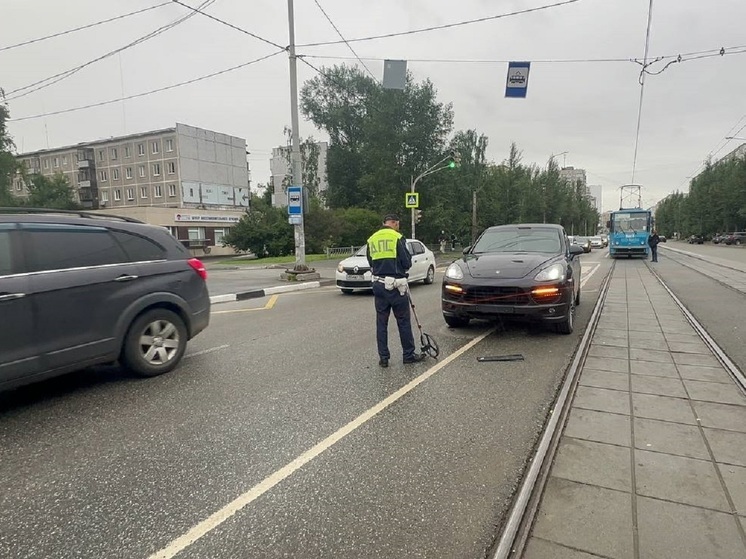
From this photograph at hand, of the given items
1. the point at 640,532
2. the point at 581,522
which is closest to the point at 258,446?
the point at 581,522

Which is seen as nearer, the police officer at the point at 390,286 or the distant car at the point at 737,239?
the police officer at the point at 390,286

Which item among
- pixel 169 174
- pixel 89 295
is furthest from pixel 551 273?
pixel 169 174

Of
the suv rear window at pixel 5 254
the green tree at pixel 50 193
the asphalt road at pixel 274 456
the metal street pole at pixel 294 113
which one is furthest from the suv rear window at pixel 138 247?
the green tree at pixel 50 193

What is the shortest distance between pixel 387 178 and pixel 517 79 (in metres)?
26.7

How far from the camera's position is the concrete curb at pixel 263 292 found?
12133 millimetres

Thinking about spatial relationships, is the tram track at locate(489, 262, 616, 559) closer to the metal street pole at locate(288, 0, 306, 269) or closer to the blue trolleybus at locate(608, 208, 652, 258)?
the metal street pole at locate(288, 0, 306, 269)

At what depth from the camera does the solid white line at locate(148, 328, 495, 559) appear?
7.75ft

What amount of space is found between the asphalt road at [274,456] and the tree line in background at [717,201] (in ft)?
202

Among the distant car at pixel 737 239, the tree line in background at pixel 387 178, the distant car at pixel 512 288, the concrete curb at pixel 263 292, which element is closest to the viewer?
the distant car at pixel 512 288

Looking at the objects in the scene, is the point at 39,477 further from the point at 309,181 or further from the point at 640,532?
the point at 309,181

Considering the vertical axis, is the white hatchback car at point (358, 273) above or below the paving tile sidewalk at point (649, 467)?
above

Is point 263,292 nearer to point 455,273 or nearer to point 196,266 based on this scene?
point 196,266

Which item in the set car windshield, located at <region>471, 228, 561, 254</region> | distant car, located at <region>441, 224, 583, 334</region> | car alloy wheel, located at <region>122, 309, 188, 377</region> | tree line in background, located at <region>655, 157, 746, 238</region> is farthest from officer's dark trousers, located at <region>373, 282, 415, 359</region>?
tree line in background, located at <region>655, 157, 746, 238</region>

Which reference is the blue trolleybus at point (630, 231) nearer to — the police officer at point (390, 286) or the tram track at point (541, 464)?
the tram track at point (541, 464)
